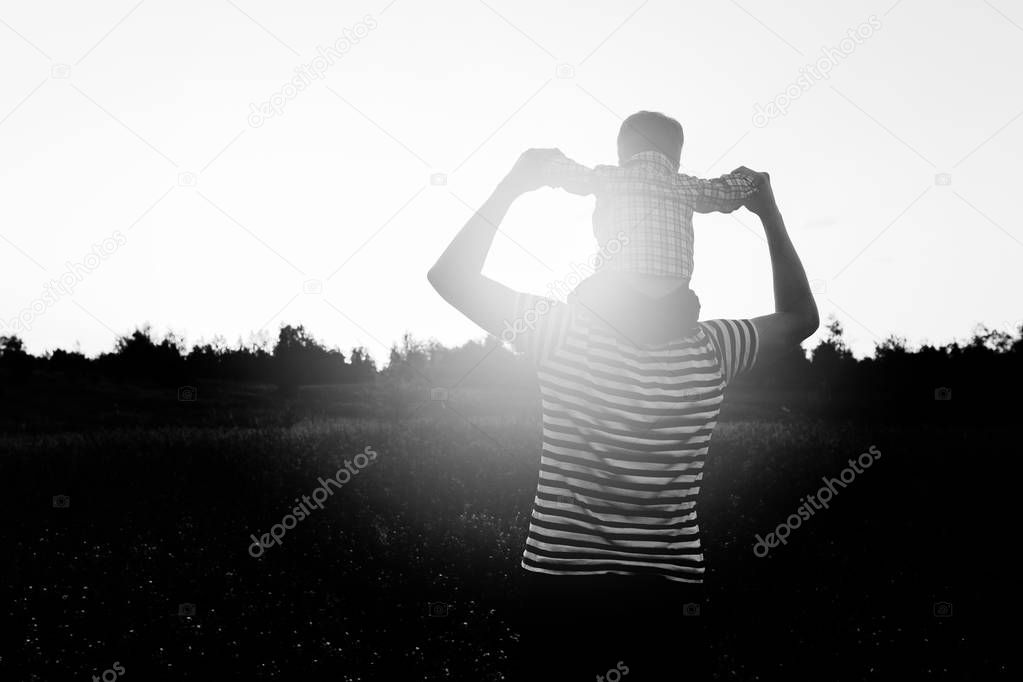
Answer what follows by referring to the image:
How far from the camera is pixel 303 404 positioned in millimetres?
56344

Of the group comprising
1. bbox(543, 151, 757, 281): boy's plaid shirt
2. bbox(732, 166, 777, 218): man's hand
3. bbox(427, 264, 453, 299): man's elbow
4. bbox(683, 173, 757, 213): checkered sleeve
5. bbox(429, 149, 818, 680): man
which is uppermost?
bbox(732, 166, 777, 218): man's hand

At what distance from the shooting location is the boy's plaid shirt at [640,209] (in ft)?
5.68

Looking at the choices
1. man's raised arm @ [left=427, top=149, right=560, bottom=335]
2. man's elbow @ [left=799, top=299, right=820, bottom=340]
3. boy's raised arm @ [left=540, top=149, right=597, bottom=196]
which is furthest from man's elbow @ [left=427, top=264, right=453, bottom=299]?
man's elbow @ [left=799, top=299, right=820, bottom=340]

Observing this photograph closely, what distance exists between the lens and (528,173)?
1.74 metres

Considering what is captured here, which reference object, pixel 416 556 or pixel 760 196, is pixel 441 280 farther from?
pixel 416 556

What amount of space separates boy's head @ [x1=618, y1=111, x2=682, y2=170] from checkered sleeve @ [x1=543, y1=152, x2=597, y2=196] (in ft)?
0.52

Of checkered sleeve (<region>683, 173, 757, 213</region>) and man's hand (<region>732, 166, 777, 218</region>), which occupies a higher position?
man's hand (<region>732, 166, 777, 218</region>)

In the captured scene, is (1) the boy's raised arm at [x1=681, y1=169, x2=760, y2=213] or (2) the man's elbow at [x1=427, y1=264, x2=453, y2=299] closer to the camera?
(2) the man's elbow at [x1=427, y1=264, x2=453, y2=299]

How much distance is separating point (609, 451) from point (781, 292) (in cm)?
83

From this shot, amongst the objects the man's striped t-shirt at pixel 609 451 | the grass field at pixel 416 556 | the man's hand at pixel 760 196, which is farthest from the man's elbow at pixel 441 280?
the grass field at pixel 416 556

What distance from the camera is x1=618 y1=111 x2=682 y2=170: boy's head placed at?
6.01 ft

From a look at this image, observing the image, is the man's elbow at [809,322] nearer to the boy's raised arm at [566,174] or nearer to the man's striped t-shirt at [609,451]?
the man's striped t-shirt at [609,451]

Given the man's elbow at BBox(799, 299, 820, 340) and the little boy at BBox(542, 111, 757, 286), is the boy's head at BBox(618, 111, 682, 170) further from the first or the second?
the man's elbow at BBox(799, 299, 820, 340)

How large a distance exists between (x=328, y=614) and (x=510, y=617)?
2140mm
